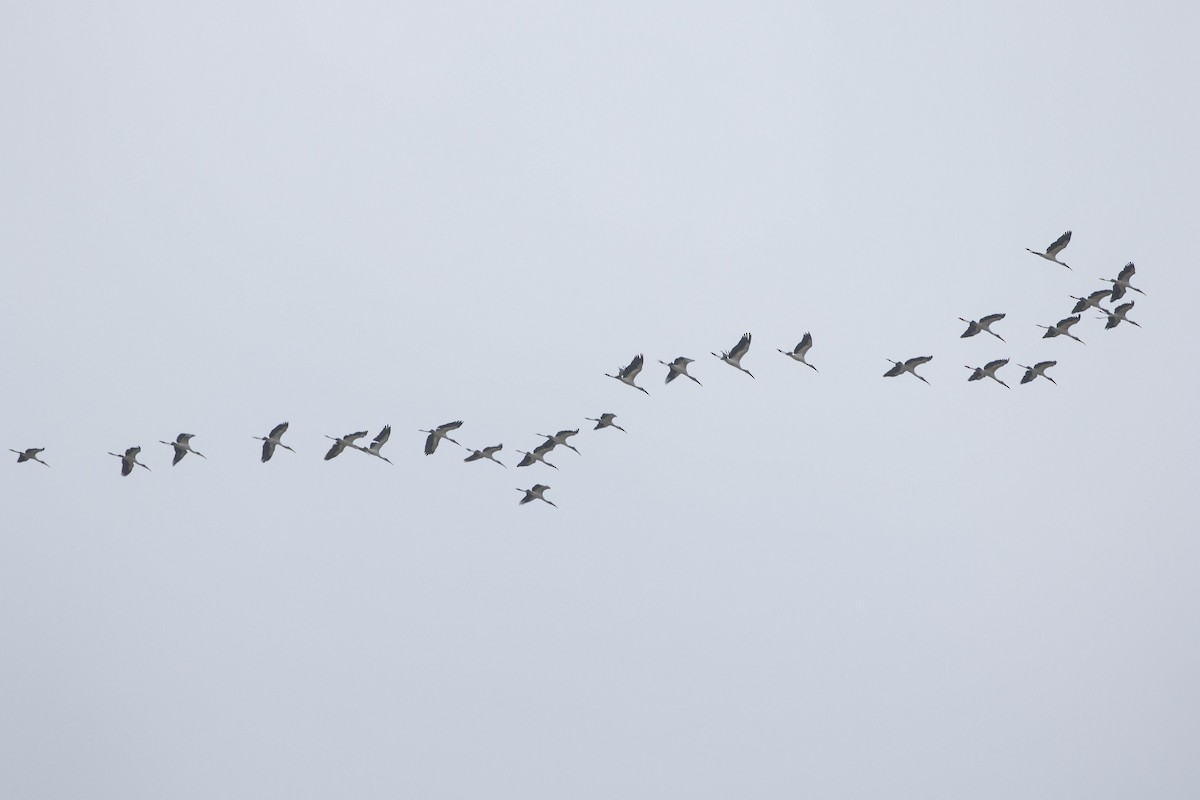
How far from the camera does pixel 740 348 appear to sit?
9412cm

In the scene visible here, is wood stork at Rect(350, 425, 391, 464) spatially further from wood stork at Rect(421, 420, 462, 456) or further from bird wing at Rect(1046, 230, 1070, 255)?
bird wing at Rect(1046, 230, 1070, 255)

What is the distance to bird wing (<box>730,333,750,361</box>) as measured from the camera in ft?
307

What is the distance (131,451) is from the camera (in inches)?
3654

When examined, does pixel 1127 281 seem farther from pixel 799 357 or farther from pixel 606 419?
pixel 606 419

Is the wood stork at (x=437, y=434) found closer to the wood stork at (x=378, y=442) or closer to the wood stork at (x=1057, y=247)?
the wood stork at (x=378, y=442)

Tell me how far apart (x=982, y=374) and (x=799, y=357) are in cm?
1205

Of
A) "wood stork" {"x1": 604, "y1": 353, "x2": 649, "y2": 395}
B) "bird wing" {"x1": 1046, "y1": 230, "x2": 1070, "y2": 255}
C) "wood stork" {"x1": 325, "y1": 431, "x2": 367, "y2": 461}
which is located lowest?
"wood stork" {"x1": 325, "y1": 431, "x2": 367, "y2": 461}

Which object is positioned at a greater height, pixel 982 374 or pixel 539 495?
pixel 982 374

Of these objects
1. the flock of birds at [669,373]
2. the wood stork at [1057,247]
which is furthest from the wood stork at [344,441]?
the wood stork at [1057,247]

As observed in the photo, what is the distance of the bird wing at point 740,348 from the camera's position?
93438 mm

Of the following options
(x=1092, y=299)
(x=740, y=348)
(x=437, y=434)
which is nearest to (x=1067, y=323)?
(x=1092, y=299)

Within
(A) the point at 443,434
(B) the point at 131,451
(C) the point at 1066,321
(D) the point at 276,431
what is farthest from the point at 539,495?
(C) the point at 1066,321

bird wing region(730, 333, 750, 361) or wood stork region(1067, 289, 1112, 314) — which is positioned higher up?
wood stork region(1067, 289, 1112, 314)

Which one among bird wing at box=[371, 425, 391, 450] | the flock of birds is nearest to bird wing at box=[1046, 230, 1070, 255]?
the flock of birds
